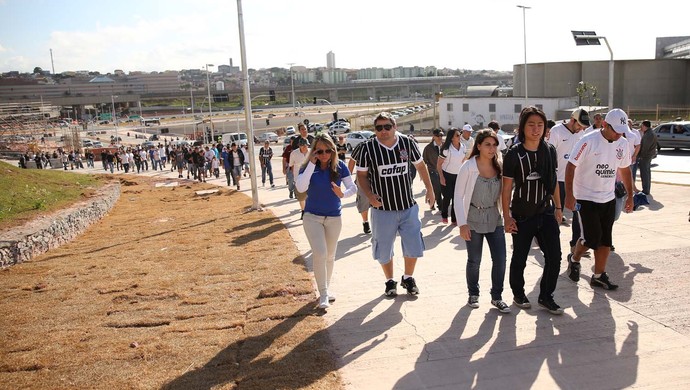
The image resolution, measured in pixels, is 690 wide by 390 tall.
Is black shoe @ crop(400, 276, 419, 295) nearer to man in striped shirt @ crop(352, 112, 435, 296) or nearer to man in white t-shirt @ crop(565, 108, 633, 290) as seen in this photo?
man in striped shirt @ crop(352, 112, 435, 296)

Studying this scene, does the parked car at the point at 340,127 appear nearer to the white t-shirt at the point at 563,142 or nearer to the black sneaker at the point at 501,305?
the white t-shirt at the point at 563,142

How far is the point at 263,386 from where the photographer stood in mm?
4469

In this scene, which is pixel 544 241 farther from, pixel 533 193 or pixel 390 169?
pixel 390 169

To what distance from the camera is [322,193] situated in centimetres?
607

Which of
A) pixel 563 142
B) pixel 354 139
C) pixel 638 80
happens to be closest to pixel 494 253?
pixel 563 142

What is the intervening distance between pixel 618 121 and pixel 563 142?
3200 mm

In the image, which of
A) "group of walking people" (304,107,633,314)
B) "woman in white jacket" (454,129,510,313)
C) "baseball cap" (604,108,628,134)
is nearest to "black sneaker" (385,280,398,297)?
"group of walking people" (304,107,633,314)

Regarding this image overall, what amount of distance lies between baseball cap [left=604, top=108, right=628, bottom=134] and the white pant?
2.98 metres

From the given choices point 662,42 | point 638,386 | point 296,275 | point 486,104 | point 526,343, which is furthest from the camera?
point 662,42

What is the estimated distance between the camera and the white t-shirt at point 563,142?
9.03 m

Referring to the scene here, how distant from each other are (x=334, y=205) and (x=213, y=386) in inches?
89.6

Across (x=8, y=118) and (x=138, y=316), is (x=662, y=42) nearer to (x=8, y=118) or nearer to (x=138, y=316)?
(x=8, y=118)

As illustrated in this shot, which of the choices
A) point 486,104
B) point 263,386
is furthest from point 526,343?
point 486,104

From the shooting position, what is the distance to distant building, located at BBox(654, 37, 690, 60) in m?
66.6
